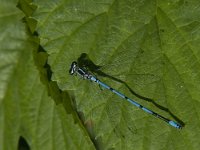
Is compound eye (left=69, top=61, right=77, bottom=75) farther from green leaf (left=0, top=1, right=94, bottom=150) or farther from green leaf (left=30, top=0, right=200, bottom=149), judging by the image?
green leaf (left=0, top=1, right=94, bottom=150)

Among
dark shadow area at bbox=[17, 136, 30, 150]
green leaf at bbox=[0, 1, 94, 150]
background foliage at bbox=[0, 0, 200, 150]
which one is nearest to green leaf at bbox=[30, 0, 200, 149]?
background foliage at bbox=[0, 0, 200, 150]

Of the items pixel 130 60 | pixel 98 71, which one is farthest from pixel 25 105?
pixel 130 60

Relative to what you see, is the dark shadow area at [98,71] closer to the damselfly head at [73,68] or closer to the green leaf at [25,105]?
the damselfly head at [73,68]

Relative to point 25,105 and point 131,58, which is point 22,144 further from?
point 131,58

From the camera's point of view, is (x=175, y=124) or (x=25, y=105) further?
(x=25, y=105)

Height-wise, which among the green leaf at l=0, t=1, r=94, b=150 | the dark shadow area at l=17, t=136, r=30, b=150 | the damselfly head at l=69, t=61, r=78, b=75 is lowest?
the dark shadow area at l=17, t=136, r=30, b=150

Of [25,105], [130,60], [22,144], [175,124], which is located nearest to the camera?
[175,124]

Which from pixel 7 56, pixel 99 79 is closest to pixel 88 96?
pixel 99 79

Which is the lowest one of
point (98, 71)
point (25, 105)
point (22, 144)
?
point (22, 144)

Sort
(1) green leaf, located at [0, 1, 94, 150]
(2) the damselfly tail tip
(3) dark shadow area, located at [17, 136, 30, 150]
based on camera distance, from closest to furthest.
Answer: (2) the damselfly tail tip < (1) green leaf, located at [0, 1, 94, 150] < (3) dark shadow area, located at [17, 136, 30, 150]

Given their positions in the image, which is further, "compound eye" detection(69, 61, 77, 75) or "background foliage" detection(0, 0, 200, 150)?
"compound eye" detection(69, 61, 77, 75)

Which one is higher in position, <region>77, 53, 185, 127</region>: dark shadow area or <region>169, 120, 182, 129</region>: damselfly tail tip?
<region>77, 53, 185, 127</region>: dark shadow area
